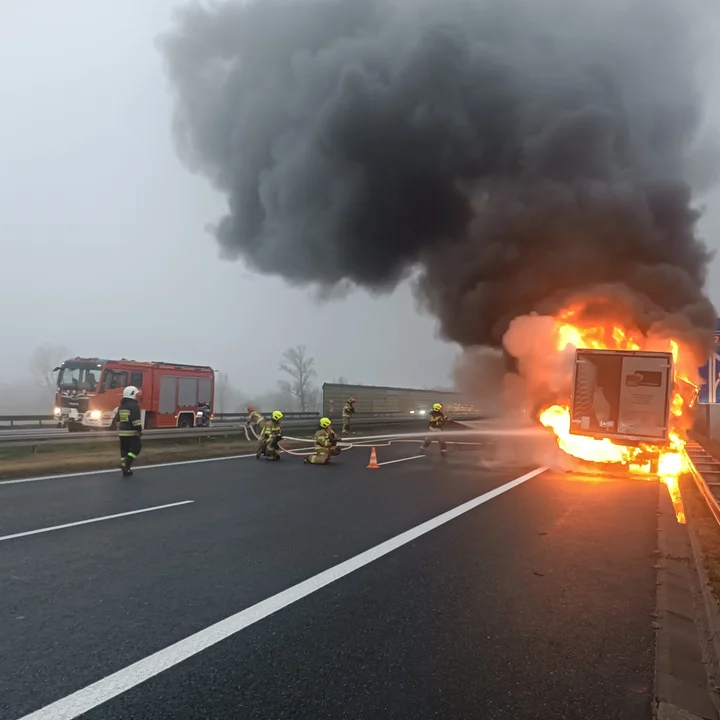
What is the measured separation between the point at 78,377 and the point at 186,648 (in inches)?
760

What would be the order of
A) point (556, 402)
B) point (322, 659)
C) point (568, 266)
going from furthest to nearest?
point (568, 266)
point (556, 402)
point (322, 659)

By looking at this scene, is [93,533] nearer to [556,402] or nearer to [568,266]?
[556,402]

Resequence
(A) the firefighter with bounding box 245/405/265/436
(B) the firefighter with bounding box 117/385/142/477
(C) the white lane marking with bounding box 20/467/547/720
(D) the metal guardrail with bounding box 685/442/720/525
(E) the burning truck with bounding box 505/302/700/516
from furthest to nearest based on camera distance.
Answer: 1. (A) the firefighter with bounding box 245/405/265/436
2. (E) the burning truck with bounding box 505/302/700/516
3. (B) the firefighter with bounding box 117/385/142/477
4. (D) the metal guardrail with bounding box 685/442/720/525
5. (C) the white lane marking with bounding box 20/467/547/720

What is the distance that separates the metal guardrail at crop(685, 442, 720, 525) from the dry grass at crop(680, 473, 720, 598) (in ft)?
0.35

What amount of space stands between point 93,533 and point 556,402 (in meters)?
11.5

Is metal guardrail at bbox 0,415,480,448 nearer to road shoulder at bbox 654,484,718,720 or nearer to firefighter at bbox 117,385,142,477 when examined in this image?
firefighter at bbox 117,385,142,477

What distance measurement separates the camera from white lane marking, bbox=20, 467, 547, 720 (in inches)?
107

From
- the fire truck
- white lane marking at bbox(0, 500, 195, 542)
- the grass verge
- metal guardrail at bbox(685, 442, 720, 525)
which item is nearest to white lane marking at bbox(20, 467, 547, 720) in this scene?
white lane marking at bbox(0, 500, 195, 542)

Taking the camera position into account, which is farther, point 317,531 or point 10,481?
point 10,481

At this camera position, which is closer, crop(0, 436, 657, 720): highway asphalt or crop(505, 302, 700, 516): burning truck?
crop(0, 436, 657, 720): highway asphalt

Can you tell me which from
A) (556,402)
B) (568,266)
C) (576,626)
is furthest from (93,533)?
(568,266)

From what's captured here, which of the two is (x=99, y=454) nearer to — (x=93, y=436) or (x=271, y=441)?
(x=93, y=436)

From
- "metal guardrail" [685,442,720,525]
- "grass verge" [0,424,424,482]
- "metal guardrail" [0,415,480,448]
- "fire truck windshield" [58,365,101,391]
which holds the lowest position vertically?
"grass verge" [0,424,424,482]

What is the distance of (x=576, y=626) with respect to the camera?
3.88m
